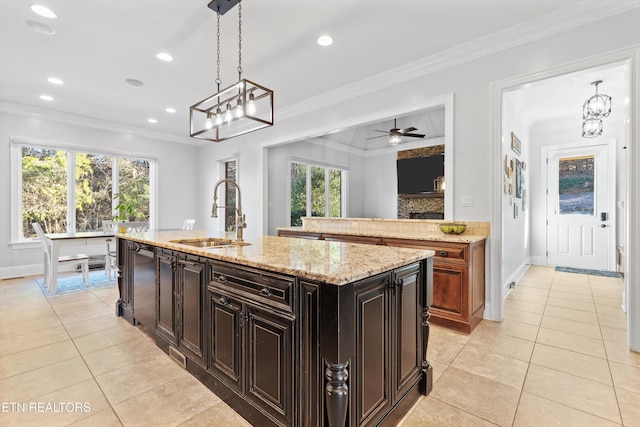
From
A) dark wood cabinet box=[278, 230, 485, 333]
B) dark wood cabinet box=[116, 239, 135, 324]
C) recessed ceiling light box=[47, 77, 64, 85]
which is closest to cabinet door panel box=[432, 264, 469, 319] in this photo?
dark wood cabinet box=[278, 230, 485, 333]

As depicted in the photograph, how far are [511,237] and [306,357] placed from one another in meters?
4.08

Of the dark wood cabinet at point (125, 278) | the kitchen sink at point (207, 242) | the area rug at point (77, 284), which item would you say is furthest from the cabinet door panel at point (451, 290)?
the area rug at point (77, 284)

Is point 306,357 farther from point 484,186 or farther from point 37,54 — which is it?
point 37,54

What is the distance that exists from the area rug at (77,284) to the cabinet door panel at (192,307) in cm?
310

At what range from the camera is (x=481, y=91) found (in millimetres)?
3117

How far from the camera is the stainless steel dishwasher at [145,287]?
2521 mm

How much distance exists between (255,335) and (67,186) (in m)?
5.90

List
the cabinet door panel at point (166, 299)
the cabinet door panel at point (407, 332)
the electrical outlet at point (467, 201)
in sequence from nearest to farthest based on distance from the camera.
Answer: the cabinet door panel at point (407, 332) → the cabinet door panel at point (166, 299) → the electrical outlet at point (467, 201)

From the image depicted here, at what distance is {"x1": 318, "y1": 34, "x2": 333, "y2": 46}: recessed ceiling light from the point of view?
9.78ft

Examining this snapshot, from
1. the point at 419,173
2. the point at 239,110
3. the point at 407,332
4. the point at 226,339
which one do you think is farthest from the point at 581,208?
the point at 226,339

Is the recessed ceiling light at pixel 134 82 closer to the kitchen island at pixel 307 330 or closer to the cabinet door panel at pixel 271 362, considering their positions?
the kitchen island at pixel 307 330

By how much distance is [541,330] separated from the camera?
112 inches

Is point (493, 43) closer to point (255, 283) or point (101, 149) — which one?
point (255, 283)

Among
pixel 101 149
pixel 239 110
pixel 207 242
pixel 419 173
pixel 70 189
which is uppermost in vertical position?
pixel 101 149
